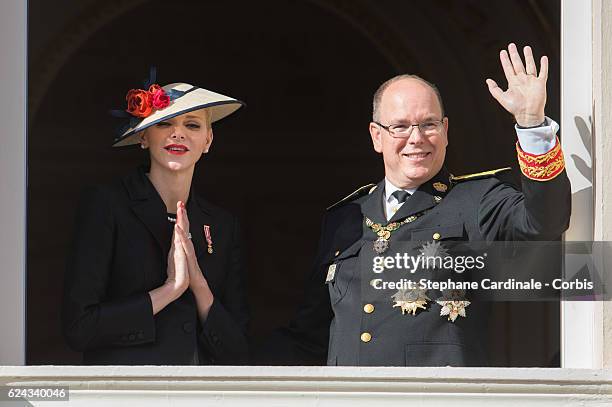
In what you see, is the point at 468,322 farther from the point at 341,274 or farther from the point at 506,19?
the point at 506,19

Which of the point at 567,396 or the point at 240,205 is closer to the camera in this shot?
the point at 567,396

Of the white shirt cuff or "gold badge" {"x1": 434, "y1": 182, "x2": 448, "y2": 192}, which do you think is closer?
the white shirt cuff

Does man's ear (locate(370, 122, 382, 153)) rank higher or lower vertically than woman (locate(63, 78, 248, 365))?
higher

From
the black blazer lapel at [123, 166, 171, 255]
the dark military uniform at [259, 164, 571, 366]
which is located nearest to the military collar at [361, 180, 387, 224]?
the dark military uniform at [259, 164, 571, 366]

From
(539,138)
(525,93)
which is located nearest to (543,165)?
(539,138)

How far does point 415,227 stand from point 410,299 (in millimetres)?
280

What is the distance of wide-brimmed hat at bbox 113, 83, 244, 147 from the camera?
18.0ft

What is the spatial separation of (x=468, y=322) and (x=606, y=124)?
0.90m

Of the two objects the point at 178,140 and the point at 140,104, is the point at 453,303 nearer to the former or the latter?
the point at 178,140

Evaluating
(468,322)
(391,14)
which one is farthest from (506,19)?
(468,322)

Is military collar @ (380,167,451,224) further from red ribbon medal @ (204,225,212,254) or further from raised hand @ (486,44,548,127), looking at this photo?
red ribbon medal @ (204,225,212,254)

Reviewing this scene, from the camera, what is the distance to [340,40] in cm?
1099

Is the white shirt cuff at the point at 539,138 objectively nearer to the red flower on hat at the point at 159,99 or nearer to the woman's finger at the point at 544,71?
the woman's finger at the point at 544,71

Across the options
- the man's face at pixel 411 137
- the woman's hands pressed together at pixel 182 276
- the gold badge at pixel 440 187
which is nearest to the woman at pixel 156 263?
the woman's hands pressed together at pixel 182 276
